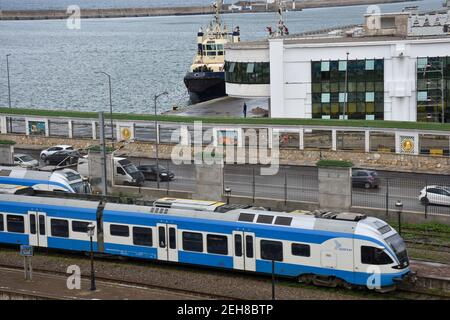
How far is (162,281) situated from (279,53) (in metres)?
31.0

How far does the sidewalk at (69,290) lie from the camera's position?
989 inches

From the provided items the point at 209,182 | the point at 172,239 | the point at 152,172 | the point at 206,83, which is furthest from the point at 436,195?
the point at 206,83

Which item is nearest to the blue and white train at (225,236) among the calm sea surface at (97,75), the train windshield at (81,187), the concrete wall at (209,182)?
the train windshield at (81,187)

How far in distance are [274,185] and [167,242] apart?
12129 mm

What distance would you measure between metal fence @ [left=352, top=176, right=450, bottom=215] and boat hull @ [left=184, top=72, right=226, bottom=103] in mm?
53947

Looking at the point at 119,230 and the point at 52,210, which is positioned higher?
the point at 52,210

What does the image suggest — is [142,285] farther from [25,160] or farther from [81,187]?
[25,160]

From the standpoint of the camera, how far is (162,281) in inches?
1068

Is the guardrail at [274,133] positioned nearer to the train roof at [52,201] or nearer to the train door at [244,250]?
the train roof at [52,201]

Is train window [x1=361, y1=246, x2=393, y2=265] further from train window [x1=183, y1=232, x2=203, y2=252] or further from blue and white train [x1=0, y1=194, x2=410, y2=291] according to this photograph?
train window [x1=183, y1=232, x2=203, y2=252]

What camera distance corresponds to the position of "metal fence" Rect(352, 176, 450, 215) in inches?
1350

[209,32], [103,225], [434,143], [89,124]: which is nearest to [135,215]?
[103,225]

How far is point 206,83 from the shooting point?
303ft

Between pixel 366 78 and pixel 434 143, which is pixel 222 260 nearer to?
pixel 434 143
